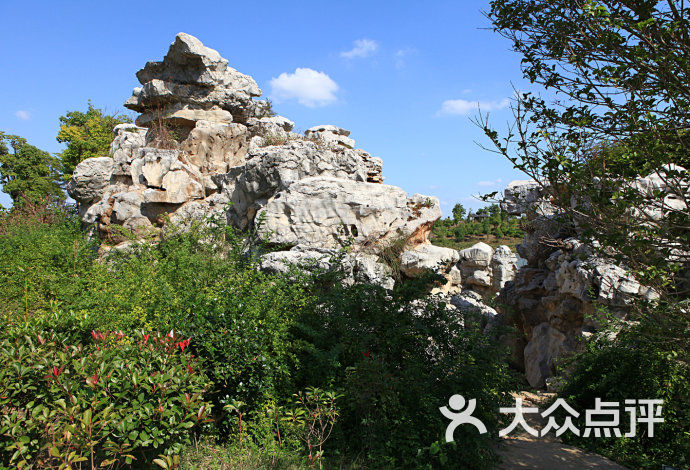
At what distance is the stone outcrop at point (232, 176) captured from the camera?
33.8 feet

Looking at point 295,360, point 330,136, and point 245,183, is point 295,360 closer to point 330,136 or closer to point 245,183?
point 245,183

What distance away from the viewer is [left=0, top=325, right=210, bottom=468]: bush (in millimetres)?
3152

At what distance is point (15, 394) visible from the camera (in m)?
3.42

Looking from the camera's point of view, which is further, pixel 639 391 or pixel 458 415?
pixel 639 391

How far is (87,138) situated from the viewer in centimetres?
2289

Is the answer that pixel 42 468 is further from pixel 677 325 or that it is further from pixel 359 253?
pixel 359 253

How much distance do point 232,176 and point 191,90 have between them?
5.82m

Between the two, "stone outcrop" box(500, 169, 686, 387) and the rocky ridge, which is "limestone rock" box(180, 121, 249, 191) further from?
"stone outcrop" box(500, 169, 686, 387)

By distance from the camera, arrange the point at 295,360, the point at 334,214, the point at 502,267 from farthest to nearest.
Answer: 1. the point at 502,267
2. the point at 334,214
3. the point at 295,360

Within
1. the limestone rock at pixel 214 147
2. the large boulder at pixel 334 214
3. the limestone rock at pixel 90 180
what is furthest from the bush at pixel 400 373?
the limestone rock at pixel 90 180

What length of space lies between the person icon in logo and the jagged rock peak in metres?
14.8

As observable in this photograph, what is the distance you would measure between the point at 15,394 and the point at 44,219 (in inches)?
636

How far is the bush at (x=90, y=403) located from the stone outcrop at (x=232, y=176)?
4.00 m

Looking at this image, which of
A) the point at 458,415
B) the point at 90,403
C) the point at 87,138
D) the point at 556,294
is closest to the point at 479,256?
the point at 556,294
